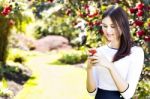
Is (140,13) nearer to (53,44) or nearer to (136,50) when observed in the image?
(136,50)

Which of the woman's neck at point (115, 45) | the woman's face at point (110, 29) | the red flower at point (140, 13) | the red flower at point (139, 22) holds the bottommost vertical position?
the red flower at point (139, 22)

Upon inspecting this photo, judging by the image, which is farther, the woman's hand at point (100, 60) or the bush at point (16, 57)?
the bush at point (16, 57)

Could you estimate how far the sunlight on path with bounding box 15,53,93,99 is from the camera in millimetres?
11570

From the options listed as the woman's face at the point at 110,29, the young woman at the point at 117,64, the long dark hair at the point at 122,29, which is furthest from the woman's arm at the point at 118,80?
the woman's face at the point at 110,29

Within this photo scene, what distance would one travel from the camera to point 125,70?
3928 mm

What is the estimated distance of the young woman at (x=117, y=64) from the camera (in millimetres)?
3840

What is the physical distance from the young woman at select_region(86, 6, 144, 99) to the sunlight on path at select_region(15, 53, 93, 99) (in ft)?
22.7

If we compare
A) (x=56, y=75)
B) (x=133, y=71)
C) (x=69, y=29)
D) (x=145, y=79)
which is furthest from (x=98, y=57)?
(x=69, y=29)

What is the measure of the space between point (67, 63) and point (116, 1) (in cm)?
1030

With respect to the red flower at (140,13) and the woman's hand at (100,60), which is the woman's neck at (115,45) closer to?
the woman's hand at (100,60)

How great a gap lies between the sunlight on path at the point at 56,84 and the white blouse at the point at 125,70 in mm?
6894

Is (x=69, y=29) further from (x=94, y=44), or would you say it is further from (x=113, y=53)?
(x=113, y=53)

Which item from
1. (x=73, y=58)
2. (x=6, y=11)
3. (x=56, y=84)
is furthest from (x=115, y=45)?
(x=73, y=58)

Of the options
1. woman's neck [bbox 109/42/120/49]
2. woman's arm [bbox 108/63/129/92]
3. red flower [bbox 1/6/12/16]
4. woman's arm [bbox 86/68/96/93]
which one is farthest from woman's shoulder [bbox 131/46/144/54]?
red flower [bbox 1/6/12/16]
